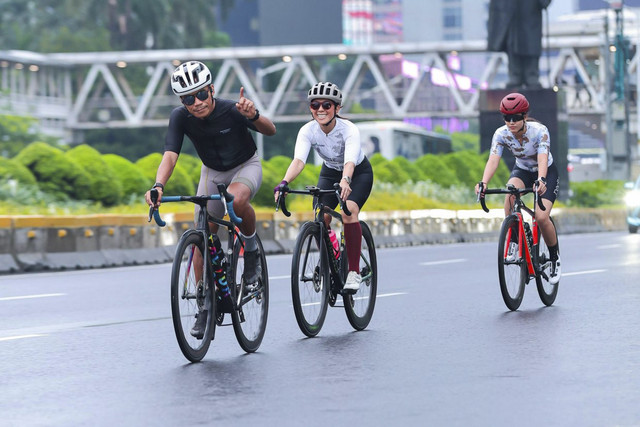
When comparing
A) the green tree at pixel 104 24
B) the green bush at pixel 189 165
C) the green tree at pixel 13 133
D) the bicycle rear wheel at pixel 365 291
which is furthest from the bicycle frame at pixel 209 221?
the green tree at pixel 104 24

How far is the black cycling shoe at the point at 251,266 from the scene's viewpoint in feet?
33.1

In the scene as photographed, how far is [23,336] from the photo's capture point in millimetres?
11430

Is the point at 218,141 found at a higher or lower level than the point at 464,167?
higher

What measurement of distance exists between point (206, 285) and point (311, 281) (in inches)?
57.4

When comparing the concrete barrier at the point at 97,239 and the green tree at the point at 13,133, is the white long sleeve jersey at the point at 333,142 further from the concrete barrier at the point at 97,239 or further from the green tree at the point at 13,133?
the green tree at the point at 13,133

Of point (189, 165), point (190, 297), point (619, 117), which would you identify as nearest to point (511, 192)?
point (190, 297)

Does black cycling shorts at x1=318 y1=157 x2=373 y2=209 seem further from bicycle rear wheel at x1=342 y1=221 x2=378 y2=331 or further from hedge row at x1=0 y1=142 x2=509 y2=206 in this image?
hedge row at x1=0 y1=142 x2=509 y2=206

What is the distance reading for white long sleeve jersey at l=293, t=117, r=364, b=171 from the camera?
11.0 m

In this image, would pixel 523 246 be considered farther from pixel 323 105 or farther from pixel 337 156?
pixel 323 105

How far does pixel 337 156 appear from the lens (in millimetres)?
11172

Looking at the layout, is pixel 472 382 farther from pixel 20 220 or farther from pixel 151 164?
pixel 151 164

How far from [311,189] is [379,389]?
2840mm

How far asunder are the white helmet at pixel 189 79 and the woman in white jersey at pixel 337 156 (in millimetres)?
1263

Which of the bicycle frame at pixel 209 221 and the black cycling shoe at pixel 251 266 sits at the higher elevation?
the bicycle frame at pixel 209 221
